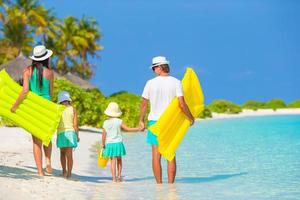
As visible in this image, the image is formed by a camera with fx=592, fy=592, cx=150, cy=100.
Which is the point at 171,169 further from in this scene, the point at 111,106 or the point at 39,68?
the point at 39,68

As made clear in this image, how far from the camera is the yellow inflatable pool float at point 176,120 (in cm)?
800

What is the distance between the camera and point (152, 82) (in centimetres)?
816

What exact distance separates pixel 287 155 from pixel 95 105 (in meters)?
11.0

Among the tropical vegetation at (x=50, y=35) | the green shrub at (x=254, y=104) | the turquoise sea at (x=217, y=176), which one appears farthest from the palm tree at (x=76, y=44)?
the turquoise sea at (x=217, y=176)

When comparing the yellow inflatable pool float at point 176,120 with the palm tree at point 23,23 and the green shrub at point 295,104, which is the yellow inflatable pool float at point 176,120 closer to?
the palm tree at point 23,23

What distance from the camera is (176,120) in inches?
323

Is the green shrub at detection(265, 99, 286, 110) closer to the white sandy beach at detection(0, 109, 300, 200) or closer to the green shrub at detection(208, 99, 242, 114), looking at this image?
the green shrub at detection(208, 99, 242, 114)

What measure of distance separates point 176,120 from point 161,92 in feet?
1.46

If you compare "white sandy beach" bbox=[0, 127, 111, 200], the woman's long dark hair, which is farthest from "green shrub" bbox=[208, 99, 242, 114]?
the woman's long dark hair

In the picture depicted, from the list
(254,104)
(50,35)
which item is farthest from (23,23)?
(254,104)

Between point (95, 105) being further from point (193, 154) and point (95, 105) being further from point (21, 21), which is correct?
point (21, 21)

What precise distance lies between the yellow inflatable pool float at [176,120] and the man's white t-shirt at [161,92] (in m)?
0.10

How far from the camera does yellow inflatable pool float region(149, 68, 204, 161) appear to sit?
800 cm

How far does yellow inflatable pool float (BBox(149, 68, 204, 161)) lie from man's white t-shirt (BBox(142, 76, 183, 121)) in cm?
10
